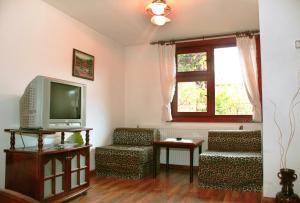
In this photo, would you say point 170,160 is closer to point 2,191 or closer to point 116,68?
point 116,68

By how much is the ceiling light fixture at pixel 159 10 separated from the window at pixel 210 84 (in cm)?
144

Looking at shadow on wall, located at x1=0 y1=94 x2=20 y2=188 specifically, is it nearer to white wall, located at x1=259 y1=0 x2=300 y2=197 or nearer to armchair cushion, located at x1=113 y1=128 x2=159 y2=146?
armchair cushion, located at x1=113 y1=128 x2=159 y2=146

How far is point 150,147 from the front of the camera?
4.33 metres

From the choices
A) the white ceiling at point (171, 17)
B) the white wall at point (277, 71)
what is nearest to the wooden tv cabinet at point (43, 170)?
the white ceiling at point (171, 17)

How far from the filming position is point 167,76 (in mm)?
4848

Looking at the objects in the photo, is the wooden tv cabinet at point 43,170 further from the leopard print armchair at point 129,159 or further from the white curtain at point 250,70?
the white curtain at point 250,70

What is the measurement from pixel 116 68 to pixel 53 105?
2414mm

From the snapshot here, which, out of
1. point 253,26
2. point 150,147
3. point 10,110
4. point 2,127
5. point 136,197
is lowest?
point 136,197

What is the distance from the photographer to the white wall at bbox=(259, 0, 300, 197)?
2586 millimetres

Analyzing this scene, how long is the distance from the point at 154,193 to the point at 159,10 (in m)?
2.32

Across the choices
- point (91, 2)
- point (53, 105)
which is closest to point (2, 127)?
point (53, 105)

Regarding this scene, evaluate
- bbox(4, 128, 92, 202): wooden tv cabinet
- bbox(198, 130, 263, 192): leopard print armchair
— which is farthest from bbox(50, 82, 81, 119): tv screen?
bbox(198, 130, 263, 192): leopard print armchair

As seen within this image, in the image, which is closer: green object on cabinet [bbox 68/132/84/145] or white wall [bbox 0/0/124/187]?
white wall [bbox 0/0/124/187]

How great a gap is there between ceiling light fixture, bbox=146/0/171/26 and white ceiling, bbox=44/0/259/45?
0.09 m
